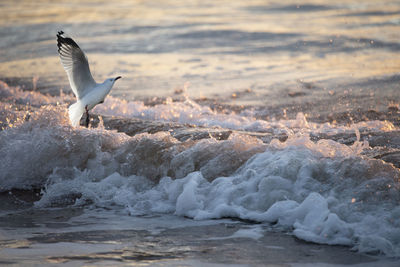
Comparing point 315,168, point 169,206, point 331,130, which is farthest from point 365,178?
point 331,130

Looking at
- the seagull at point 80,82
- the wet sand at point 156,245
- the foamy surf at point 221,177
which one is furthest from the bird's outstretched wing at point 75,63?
the wet sand at point 156,245

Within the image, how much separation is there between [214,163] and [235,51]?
9107 millimetres

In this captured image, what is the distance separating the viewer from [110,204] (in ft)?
19.3

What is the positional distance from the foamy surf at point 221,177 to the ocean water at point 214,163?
1 centimetres

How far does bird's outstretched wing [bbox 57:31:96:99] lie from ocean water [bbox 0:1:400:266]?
51cm

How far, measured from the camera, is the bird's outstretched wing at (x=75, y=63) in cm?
729

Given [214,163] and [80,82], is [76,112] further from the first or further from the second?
[214,163]

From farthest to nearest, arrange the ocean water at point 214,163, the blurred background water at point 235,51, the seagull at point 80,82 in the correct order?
1. the blurred background water at point 235,51
2. the seagull at point 80,82
3. the ocean water at point 214,163

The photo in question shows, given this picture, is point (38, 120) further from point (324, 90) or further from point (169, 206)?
point (324, 90)

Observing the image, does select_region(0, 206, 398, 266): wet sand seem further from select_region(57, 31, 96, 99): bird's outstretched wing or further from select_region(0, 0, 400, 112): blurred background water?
select_region(0, 0, 400, 112): blurred background water

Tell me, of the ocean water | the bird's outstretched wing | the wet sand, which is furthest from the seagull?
the wet sand

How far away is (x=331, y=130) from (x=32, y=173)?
3571mm

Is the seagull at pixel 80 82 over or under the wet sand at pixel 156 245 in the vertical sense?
over

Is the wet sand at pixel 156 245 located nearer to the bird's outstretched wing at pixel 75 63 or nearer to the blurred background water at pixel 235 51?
the bird's outstretched wing at pixel 75 63
